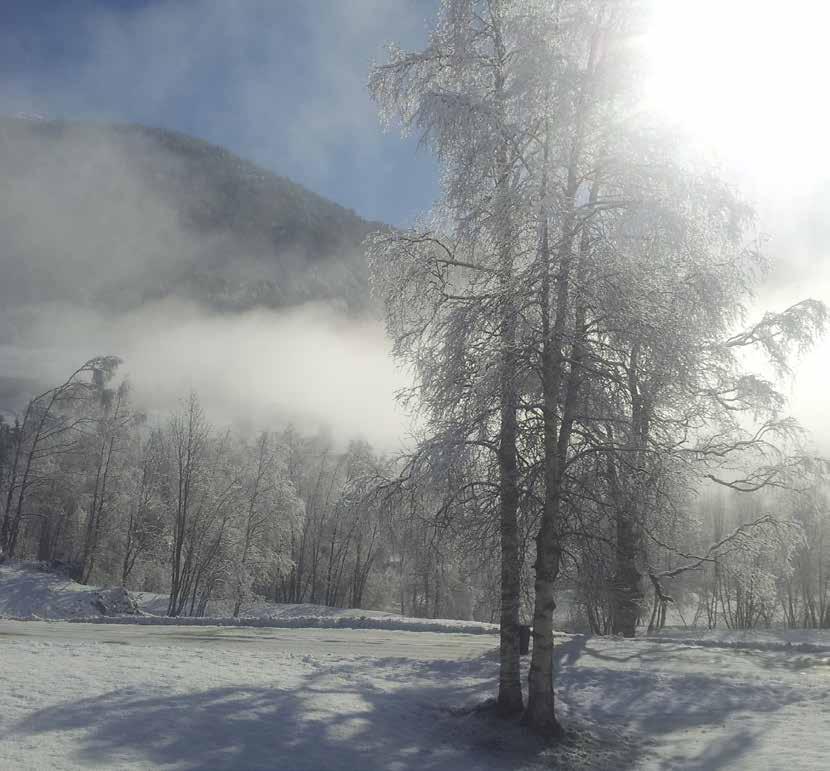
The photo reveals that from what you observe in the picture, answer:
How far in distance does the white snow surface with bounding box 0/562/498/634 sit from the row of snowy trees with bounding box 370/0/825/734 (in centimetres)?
1190

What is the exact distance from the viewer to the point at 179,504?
36125mm

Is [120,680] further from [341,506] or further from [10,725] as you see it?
[341,506]

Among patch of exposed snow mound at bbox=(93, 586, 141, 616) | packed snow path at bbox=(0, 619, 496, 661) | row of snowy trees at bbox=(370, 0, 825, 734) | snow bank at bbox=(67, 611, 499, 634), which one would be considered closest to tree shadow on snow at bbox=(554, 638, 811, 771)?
row of snowy trees at bbox=(370, 0, 825, 734)

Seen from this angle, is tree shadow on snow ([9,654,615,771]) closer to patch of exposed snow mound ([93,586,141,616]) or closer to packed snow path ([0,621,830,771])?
packed snow path ([0,621,830,771])

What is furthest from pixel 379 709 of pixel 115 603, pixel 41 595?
pixel 41 595

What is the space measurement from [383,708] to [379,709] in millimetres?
90

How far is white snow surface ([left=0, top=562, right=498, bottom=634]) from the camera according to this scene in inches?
871

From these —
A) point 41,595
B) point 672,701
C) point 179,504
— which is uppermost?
point 179,504

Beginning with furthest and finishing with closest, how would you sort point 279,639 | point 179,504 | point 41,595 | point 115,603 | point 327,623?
point 179,504, point 115,603, point 41,595, point 327,623, point 279,639

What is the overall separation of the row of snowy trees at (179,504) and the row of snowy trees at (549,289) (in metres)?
9.39

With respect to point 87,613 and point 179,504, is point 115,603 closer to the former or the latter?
point 87,613

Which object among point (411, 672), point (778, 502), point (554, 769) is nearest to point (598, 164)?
point (554, 769)

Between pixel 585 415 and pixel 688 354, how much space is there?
158cm

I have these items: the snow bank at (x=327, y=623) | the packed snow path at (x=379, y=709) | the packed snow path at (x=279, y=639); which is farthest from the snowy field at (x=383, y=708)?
the snow bank at (x=327, y=623)
